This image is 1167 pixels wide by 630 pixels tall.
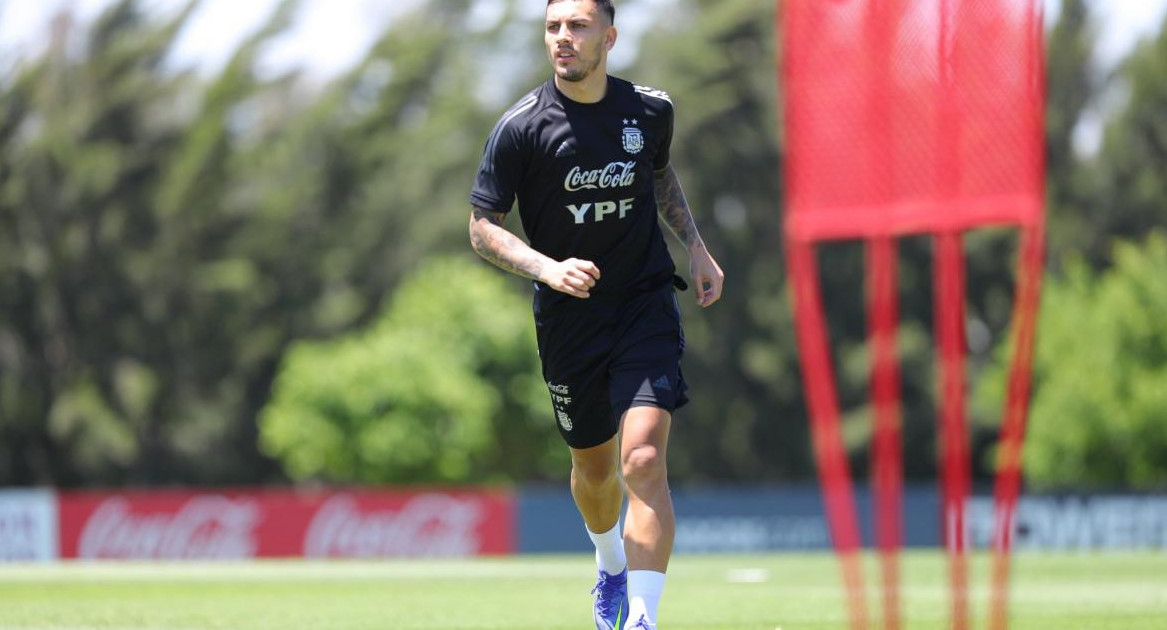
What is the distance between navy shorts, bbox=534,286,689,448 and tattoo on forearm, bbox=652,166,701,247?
14.6 inches

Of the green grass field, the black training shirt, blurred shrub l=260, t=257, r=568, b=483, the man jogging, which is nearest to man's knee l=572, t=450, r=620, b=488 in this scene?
the man jogging

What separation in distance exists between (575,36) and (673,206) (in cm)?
107

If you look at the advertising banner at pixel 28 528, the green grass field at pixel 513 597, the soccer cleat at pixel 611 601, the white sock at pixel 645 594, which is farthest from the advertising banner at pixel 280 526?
the white sock at pixel 645 594

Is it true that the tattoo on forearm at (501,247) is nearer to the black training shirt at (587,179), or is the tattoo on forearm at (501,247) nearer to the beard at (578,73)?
the black training shirt at (587,179)

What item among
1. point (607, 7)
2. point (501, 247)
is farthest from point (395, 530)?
point (607, 7)

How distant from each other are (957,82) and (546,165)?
2.41 meters

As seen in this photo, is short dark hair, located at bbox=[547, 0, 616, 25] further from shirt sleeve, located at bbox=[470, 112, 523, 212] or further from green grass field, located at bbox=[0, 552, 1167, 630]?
green grass field, located at bbox=[0, 552, 1167, 630]

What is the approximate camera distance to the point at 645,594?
6703 millimetres

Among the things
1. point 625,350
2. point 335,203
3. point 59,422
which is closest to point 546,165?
point 625,350

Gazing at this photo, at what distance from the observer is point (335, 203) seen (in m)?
57.9

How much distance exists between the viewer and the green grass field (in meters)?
10.2

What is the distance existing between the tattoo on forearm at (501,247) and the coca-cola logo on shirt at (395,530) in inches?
966

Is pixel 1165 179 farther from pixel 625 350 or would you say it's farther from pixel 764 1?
pixel 625 350

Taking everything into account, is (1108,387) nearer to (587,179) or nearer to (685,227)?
(685,227)
